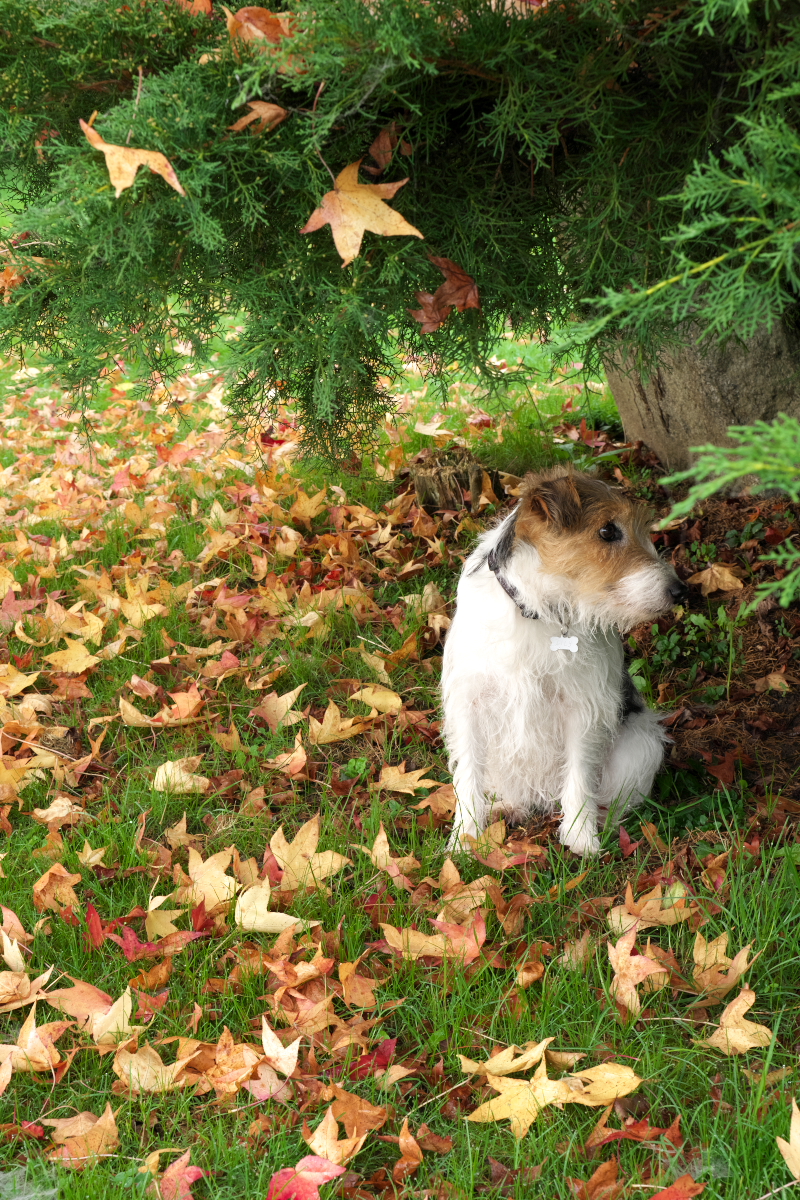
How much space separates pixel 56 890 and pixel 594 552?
2.01 metres

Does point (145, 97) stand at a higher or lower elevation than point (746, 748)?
higher

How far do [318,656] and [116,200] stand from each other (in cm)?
239

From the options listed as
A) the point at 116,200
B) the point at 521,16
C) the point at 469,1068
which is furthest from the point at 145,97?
the point at 469,1068

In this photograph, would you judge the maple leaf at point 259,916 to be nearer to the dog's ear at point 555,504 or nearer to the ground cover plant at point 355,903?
the ground cover plant at point 355,903

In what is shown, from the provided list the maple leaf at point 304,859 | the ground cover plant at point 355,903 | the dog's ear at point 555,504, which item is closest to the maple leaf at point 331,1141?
the ground cover plant at point 355,903

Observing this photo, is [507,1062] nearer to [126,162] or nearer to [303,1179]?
[303,1179]

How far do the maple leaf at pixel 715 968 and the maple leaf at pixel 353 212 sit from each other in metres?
2.05

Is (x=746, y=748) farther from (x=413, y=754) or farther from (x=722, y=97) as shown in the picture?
(x=722, y=97)

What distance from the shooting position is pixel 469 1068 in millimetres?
2504

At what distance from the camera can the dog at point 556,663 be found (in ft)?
10.7

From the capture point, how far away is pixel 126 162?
2.28 meters

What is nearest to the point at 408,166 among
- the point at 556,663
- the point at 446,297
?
the point at 446,297

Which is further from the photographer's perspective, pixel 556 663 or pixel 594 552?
pixel 556 663

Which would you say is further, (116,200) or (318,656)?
(318,656)
